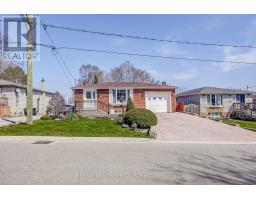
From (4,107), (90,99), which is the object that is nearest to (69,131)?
(90,99)

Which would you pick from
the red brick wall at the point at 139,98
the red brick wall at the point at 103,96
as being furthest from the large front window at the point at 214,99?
the red brick wall at the point at 103,96

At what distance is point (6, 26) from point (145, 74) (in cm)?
5213

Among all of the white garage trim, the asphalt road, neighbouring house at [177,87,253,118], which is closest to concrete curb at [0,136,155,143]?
the asphalt road

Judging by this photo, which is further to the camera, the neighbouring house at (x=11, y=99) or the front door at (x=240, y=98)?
the front door at (x=240, y=98)

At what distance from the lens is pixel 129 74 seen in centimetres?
6800

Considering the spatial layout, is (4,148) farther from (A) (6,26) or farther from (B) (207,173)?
(A) (6,26)

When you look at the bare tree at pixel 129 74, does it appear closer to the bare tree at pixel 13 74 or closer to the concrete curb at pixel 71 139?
the bare tree at pixel 13 74

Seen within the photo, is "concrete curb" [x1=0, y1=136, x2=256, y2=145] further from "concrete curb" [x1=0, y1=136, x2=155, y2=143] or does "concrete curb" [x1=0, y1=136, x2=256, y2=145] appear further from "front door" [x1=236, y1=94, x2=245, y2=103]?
"front door" [x1=236, y1=94, x2=245, y2=103]

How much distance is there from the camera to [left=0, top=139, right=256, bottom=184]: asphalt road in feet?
20.1

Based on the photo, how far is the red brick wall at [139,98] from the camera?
2941 centimetres

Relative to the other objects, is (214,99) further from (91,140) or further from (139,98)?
(91,140)

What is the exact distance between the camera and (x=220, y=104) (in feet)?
112

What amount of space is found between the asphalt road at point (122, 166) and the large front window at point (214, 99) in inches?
962
